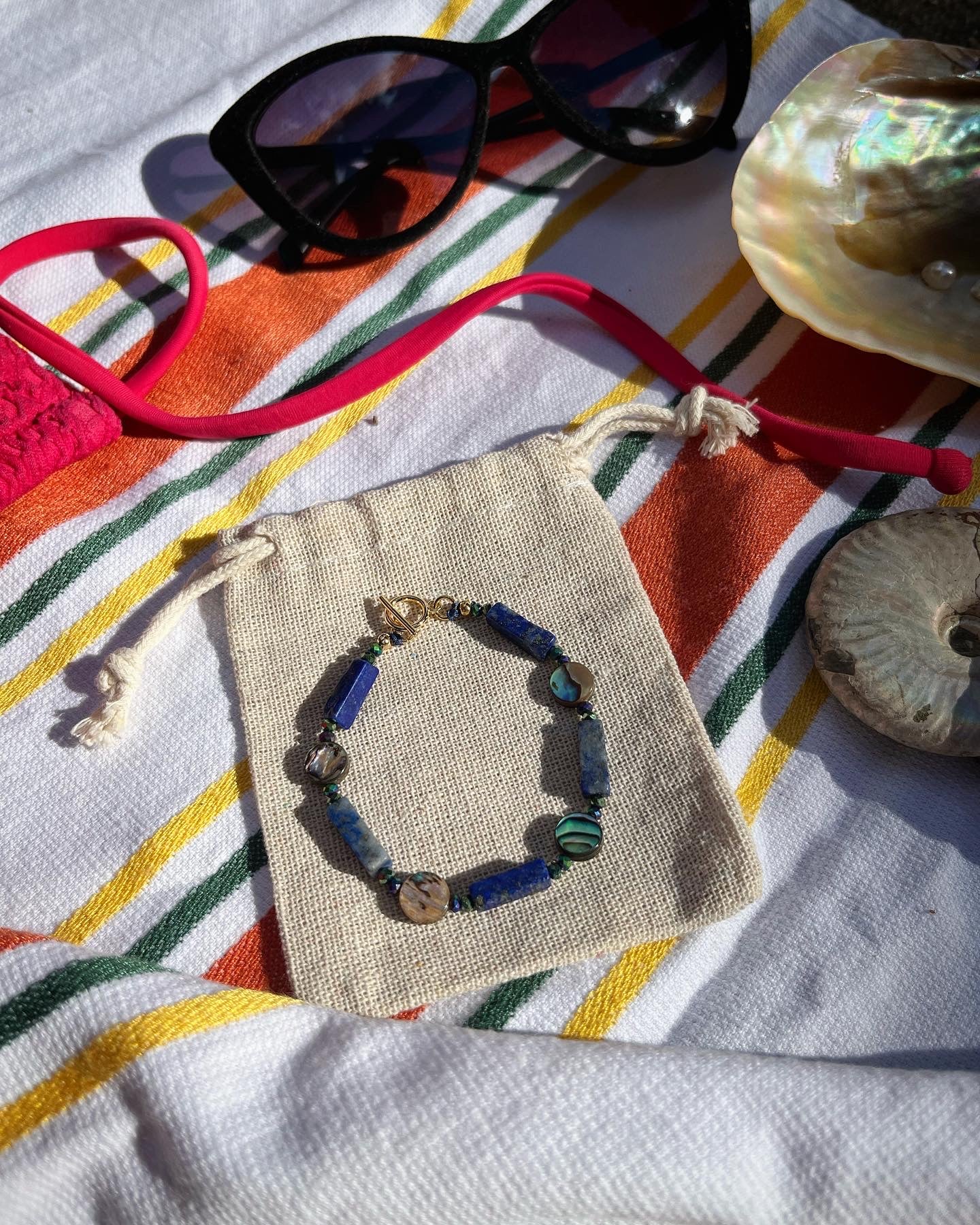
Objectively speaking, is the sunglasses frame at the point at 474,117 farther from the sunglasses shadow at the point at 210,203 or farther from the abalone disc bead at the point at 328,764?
the abalone disc bead at the point at 328,764

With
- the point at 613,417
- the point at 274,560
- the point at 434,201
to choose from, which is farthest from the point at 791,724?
the point at 434,201

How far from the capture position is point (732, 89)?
2.93 feet

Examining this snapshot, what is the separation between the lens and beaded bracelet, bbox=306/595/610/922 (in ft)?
1.91

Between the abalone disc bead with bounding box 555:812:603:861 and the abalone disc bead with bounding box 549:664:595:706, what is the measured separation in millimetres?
78

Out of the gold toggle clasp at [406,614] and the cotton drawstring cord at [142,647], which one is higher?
the cotton drawstring cord at [142,647]

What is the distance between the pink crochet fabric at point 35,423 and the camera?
0.70 meters

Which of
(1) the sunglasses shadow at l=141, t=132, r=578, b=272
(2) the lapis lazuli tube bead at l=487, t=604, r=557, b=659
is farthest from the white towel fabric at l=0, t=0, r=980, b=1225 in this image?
(2) the lapis lazuli tube bead at l=487, t=604, r=557, b=659

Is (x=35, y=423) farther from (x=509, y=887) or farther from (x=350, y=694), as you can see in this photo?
(x=509, y=887)

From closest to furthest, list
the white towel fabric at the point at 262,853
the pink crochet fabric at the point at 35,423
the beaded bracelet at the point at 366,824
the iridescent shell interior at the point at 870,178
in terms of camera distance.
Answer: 1. the white towel fabric at the point at 262,853
2. the beaded bracelet at the point at 366,824
3. the pink crochet fabric at the point at 35,423
4. the iridescent shell interior at the point at 870,178

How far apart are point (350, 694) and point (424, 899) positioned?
14cm

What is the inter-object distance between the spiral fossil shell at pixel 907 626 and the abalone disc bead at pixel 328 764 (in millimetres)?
330

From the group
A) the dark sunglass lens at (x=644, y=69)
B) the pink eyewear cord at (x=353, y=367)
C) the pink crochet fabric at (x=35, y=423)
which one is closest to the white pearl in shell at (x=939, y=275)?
the pink eyewear cord at (x=353, y=367)

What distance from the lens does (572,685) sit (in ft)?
2.10

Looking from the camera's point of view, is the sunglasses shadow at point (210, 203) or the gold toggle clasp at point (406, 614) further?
the sunglasses shadow at point (210, 203)
